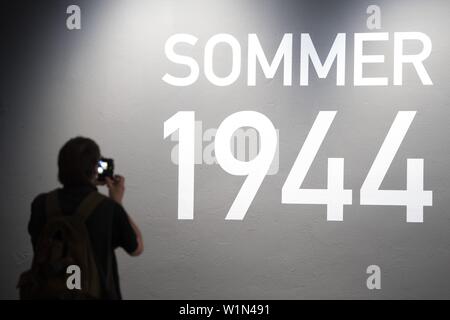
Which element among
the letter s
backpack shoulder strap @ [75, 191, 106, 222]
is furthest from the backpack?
the letter s

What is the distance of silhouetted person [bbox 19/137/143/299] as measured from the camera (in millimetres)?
2617

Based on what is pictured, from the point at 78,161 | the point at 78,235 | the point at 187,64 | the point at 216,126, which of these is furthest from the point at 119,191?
the point at 187,64

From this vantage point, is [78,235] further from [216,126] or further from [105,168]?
[216,126]

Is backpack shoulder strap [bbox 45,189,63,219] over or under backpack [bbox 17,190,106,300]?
over

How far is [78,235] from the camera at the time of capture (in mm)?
2627

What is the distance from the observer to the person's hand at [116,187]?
2910 millimetres

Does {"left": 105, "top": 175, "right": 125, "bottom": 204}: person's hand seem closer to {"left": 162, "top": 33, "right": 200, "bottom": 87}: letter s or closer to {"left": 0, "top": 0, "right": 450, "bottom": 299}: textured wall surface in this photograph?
Result: {"left": 0, "top": 0, "right": 450, "bottom": 299}: textured wall surface

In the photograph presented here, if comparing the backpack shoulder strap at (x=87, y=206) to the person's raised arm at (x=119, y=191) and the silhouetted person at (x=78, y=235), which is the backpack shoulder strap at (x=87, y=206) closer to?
the silhouetted person at (x=78, y=235)

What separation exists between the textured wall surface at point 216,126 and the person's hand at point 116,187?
0.04 m

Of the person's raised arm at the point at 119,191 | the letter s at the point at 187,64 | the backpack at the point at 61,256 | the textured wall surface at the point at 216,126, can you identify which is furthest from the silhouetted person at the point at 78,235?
the letter s at the point at 187,64

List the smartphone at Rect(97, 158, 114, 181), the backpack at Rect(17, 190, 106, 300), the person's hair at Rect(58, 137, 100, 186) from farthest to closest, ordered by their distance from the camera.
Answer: the smartphone at Rect(97, 158, 114, 181) → the person's hair at Rect(58, 137, 100, 186) → the backpack at Rect(17, 190, 106, 300)

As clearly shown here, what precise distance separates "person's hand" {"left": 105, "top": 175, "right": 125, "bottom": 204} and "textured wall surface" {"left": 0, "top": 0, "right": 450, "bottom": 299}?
37 millimetres

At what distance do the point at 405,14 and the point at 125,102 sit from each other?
4.89 feet
